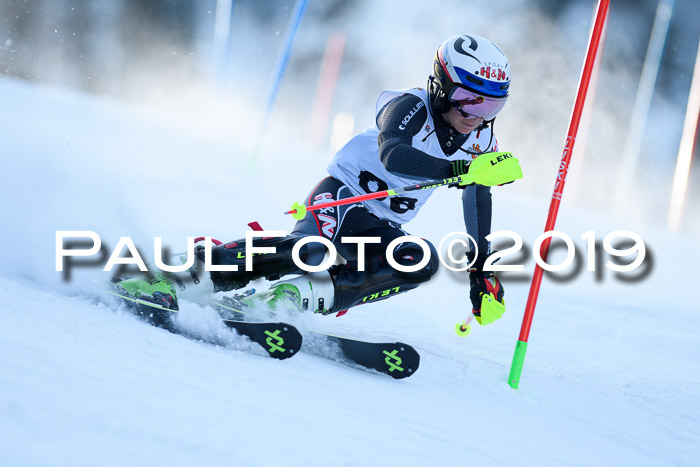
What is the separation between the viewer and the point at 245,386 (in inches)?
69.5

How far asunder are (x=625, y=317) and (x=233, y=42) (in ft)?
42.5

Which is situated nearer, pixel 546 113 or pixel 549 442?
pixel 549 442

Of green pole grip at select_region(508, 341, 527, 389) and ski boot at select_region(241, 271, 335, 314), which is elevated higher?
ski boot at select_region(241, 271, 335, 314)

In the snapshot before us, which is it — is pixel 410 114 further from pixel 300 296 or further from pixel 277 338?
pixel 277 338

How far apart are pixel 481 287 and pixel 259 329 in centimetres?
96

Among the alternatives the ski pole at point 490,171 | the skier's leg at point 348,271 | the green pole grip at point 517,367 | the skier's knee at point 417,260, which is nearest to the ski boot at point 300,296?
the skier's leg at point 348,271

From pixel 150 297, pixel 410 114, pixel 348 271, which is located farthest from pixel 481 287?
pixel 150 297

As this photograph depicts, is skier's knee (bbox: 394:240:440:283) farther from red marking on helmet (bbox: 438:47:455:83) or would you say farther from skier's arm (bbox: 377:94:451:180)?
red marking on helmet (bbox: 438:47:455:83)

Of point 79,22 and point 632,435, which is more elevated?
point 79,22

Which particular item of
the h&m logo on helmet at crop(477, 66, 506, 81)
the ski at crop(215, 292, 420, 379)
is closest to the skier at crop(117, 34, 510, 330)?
the h&m logo on helmet at crop(477, 66, 506, 81)

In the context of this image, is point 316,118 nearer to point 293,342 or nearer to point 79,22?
point 79,22

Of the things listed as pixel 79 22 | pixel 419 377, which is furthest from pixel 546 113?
pixel 419 377

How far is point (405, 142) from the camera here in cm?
254

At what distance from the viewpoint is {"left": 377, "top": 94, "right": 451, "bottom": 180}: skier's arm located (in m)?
2.43
